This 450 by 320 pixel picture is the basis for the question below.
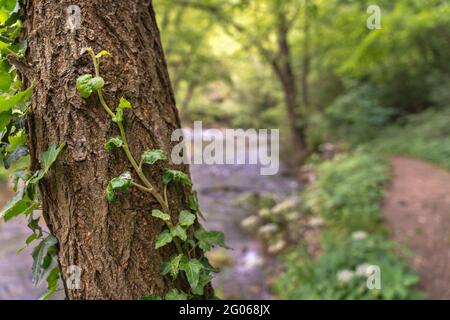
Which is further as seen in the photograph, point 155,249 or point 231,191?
point 231,191

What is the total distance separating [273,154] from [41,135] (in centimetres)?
924

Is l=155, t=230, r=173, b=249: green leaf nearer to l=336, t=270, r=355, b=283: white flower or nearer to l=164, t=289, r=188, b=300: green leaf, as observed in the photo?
l=164, t=289, r=188, b=300: green leaf

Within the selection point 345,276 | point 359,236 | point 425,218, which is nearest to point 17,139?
point 345,276

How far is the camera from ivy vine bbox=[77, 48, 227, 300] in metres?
0.94

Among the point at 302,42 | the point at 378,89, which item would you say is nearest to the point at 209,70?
the point at 302,42

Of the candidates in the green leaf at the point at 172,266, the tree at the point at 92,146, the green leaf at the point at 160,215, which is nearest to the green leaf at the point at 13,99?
the tree at the point at 92,146

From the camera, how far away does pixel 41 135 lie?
100 cm

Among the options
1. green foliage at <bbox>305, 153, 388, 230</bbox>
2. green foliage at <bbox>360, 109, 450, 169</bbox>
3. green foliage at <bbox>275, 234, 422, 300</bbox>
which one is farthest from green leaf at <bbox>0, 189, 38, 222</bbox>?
green foliage at <bbox>360, 109, 450, 169</bbox>

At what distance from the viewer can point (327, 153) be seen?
9.90 m

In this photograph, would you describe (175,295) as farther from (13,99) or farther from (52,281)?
(13,99)

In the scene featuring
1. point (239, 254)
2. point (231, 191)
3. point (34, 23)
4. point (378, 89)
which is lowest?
point (239, 254)

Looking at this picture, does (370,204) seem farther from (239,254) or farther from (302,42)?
(302,42)

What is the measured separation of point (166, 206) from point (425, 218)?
520cm

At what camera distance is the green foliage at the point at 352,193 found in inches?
211
